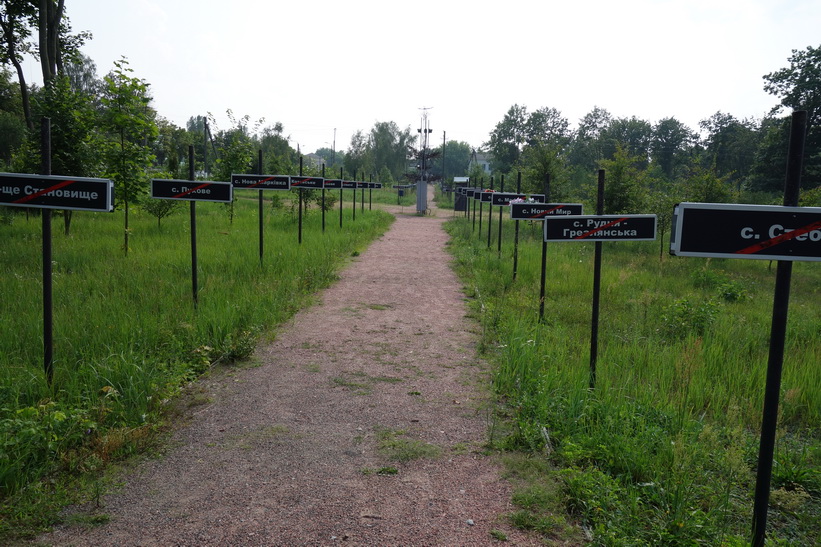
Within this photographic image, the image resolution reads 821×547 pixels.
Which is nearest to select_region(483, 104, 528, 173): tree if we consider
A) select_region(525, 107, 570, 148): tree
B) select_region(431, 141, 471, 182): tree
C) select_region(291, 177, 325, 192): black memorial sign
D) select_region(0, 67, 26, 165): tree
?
select_region(525, 107, 570, 148): tree

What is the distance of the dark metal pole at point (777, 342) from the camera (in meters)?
2.60

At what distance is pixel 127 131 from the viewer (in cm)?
1235

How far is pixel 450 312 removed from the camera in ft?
28.6

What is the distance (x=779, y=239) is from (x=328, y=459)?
3.01 m

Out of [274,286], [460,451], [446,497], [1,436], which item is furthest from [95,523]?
[274,286]

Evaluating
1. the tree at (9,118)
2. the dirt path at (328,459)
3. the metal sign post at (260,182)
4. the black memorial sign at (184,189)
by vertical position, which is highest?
the tree at (9,118)

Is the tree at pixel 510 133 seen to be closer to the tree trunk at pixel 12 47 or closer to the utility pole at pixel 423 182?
the utility pole at pixel 423 182

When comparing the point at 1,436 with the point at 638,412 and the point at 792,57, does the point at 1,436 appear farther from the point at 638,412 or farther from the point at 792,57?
the point at 792,57

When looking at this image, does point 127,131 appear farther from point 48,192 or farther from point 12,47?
point 12,47

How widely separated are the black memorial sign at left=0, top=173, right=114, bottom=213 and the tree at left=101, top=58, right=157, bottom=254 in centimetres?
765

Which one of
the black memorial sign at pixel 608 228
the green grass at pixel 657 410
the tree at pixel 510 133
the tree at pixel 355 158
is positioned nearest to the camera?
the green grass at pixel 657 410

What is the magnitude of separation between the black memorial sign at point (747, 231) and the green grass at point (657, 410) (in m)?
1.45

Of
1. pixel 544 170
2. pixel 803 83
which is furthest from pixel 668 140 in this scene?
pixel 544 170

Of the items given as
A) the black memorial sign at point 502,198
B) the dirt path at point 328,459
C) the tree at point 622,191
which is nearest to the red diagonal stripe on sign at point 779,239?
the dirt path at point 328,459
